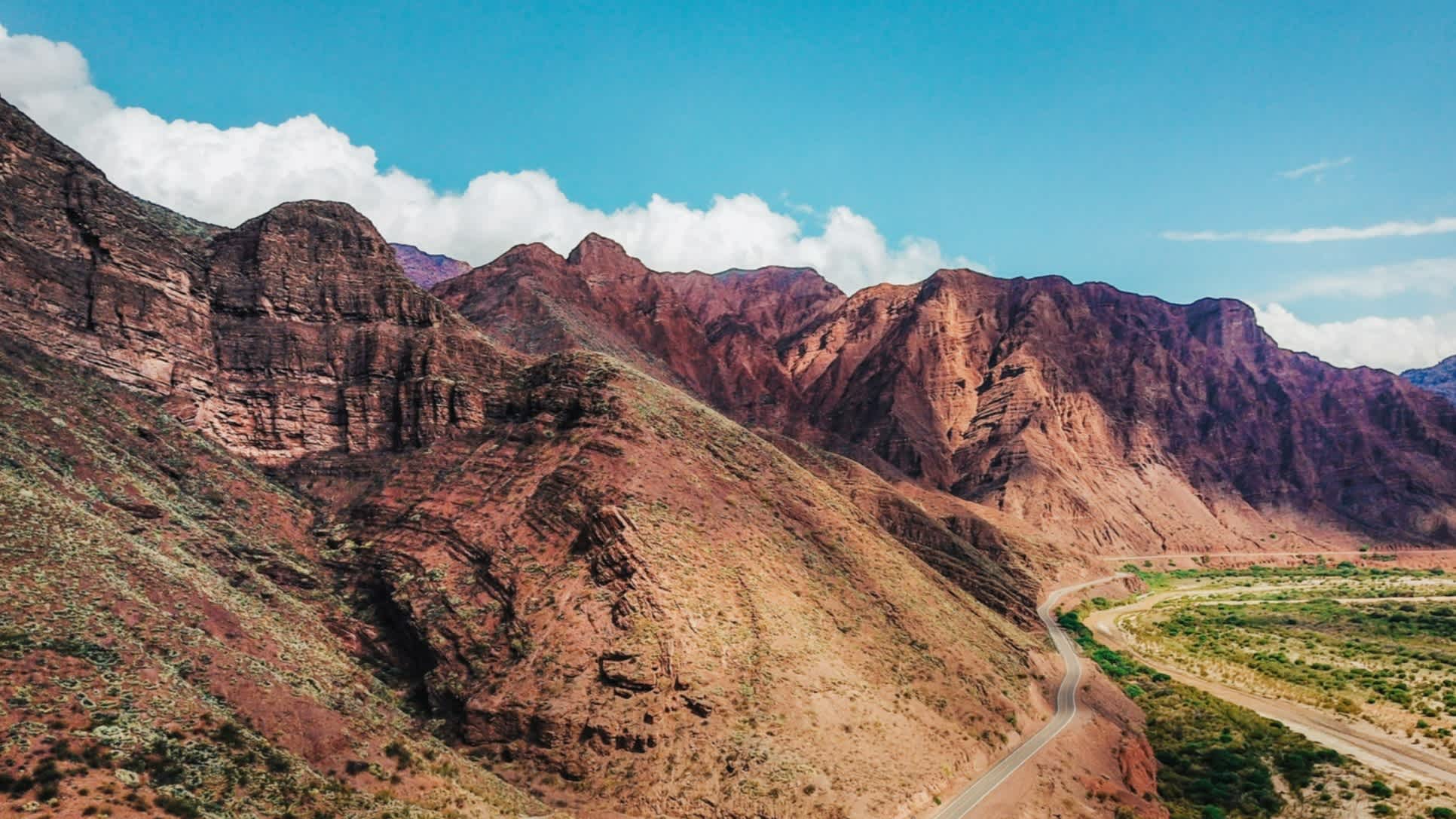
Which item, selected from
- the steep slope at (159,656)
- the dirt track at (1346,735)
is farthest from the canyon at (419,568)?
the dirt track at (1346,735)

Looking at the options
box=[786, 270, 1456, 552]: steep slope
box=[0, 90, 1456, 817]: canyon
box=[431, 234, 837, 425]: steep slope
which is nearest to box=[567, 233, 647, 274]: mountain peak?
box=[431, 234, 837, 425]: steep slope

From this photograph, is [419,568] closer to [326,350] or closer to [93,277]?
[326,350]

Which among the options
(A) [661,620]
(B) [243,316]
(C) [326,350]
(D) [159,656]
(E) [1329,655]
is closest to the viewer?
(D) [159,656]

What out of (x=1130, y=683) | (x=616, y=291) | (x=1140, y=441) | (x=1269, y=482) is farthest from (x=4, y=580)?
(x=1269, y=482)

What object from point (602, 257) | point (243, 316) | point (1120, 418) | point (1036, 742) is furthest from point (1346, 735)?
point (602, 257)

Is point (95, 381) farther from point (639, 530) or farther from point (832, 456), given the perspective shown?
point (832, 456)

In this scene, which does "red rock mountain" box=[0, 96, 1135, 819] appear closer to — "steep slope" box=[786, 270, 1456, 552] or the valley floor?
the valley floor
